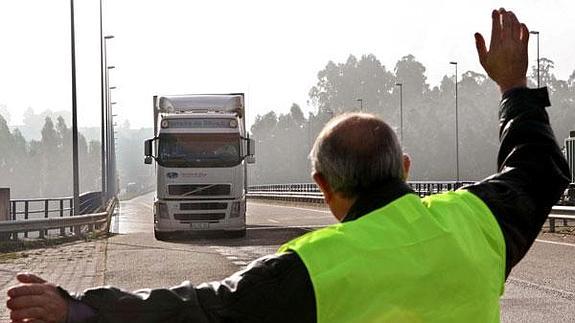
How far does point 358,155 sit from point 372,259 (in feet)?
1.17

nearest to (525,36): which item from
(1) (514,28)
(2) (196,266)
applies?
(1) (514,28)

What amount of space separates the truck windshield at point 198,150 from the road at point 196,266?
1.81m

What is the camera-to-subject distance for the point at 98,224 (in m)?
28.8

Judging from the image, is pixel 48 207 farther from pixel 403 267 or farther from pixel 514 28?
pixel 403 267

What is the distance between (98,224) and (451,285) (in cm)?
2732

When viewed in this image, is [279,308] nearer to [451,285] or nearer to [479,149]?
[451,285]

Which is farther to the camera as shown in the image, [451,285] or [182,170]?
[182,170]

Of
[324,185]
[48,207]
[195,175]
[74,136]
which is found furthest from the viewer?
[48,207]

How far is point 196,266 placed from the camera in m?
15.6

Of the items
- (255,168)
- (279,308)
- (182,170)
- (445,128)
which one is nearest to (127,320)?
(279,308)

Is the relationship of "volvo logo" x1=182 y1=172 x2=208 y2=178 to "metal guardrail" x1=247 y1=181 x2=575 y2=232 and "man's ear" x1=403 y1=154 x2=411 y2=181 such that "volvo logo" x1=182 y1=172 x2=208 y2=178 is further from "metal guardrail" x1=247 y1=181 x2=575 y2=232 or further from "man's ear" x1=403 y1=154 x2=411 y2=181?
"man's ear" x1=403 y1=154 x2=411 y2=181

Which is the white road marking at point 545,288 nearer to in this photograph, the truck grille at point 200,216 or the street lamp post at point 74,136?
the truck grille at point 200,216

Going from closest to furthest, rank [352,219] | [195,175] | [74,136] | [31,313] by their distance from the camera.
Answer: [31,313]
[352,219]
[195,175]
[74,136]

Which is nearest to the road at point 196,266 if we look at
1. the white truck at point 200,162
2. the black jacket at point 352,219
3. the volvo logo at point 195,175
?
the white truck at point 200,162
